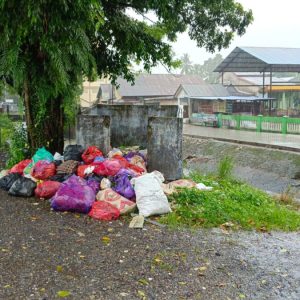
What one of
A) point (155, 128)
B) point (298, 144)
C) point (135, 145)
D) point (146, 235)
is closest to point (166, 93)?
point (298, 144)

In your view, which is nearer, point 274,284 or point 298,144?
point 274,284

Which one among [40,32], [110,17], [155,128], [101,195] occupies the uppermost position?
[110,17]

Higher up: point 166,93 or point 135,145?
point 166,93

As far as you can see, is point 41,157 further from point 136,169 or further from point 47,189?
point 136,169

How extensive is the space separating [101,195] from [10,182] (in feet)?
6.04

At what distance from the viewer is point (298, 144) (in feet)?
50.0

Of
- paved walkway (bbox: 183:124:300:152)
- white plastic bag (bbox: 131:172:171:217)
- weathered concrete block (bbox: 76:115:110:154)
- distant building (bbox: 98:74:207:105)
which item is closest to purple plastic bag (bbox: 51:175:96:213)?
white plastic bag (bbox: 131:172:171:217)

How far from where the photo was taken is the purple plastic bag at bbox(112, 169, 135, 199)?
19.1 feet

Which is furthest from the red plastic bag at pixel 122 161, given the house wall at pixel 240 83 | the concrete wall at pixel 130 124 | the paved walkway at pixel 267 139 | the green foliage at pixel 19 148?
the house wall at pixel 240 83

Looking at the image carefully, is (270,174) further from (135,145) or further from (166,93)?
(166,93)

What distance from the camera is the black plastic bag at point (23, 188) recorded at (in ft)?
20.5

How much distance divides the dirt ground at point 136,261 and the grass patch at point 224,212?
26cm

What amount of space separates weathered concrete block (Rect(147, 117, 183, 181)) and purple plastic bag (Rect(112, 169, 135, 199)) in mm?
1101

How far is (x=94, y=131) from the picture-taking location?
7.67m
